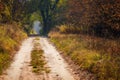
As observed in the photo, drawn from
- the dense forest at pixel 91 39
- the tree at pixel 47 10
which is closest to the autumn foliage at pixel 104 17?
the dense forest at pixel 91 39

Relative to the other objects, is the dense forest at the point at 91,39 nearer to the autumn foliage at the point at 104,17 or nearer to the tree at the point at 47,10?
the autumn foliage at the point at 104,17


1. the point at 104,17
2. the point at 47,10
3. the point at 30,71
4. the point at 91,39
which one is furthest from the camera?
the point at 47,10

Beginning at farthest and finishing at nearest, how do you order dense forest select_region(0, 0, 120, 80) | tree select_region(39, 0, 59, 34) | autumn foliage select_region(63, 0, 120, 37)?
tree select_region(39, 0, 59, 34), autumn foliage select_region(63, 0, 120, 37), dense forest select_region(0, 0, 120, 80)

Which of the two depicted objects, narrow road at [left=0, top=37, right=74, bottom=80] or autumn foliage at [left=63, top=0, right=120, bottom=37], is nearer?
narrow road at [left=0, top=37, right=74, bottom=80]

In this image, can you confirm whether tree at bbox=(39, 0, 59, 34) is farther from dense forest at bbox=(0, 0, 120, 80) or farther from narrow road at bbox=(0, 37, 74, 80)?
narrow road at bbox=(0, 37, 74, 80)

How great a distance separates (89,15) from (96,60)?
13.0m

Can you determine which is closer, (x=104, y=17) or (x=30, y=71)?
(x=30, y=71)

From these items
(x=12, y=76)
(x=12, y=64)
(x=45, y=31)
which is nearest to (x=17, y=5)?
(x=45, y=31)

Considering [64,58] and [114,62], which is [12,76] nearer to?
[114,62]

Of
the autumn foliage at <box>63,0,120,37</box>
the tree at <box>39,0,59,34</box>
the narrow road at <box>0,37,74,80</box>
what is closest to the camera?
the narrow road at <box>0,37,74,80</box>

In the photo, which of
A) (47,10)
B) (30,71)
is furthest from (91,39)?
(47,10)

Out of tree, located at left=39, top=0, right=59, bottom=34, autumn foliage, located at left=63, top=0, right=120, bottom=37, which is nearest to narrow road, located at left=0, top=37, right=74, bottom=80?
autumn foliage, located at left=63, top=0, right=120, bottom=37

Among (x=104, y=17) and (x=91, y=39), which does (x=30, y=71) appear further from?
(x=104, y=17)

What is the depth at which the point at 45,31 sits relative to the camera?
225 ft
